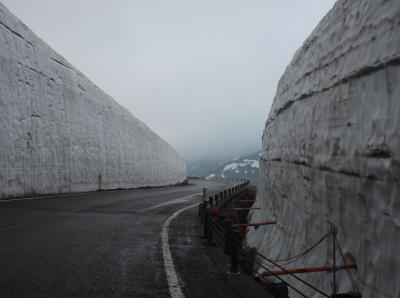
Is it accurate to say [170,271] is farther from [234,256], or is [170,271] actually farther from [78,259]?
[78,259]

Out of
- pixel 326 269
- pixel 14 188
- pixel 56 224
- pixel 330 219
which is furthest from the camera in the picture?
pixel 14 188

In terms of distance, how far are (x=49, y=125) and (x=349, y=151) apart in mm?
21885

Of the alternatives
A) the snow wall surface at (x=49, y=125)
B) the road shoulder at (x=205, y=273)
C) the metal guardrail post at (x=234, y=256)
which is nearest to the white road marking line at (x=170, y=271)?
the road shoulder at (x=205, y=273)

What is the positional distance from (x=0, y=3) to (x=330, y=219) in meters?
22.0

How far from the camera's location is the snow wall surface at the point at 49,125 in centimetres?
2061

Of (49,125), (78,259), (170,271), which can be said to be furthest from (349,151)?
(49,125)

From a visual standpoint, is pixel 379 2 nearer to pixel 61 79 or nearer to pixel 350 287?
pixel 350 287

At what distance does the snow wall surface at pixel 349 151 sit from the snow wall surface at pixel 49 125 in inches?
595

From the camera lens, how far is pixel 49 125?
2473cm

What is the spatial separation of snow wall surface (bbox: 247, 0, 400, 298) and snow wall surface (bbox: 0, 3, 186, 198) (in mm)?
15112

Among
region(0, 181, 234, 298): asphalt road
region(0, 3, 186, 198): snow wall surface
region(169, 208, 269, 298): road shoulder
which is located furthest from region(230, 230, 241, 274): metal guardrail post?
region(0, 3, 186, 198): snow wall surface

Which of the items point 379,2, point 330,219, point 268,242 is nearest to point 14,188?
point 268,242

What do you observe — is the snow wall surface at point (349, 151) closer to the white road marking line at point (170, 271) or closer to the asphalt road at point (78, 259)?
the white road marking line at point (170, 271)

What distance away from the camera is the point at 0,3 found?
2191 centimetres
